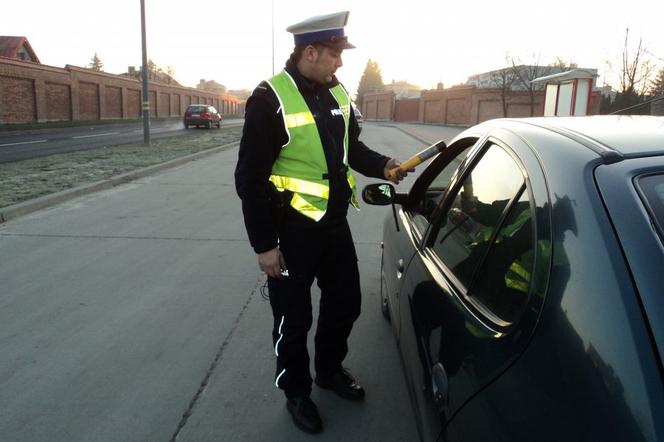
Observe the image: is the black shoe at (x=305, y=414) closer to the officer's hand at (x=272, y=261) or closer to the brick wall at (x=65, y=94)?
the officer's hand at (x=272, y=261)

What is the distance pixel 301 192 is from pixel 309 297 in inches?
20.9

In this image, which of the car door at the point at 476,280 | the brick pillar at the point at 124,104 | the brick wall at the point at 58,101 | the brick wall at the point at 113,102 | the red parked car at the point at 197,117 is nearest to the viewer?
the car door at the point at 476,280

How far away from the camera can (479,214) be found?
6.91 feet

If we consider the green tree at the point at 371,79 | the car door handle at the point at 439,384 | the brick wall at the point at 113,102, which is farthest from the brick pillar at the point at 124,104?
the green tree at the point at 371,79

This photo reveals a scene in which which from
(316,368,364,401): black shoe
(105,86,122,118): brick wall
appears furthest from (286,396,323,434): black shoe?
(105,86,122,118): brick wall

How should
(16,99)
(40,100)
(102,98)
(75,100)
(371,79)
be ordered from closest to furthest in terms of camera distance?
(16,99), (40,100), (75,100), (102,98), (371,79)

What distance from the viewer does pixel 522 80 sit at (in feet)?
112

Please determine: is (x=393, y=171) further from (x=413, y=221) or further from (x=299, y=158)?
(x=299, y=158)

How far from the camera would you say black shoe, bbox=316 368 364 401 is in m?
2.93

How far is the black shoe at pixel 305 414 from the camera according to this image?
2.65m

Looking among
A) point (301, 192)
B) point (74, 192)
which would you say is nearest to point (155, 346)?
point (301, 192)

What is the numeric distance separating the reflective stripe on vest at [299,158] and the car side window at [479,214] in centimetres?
59

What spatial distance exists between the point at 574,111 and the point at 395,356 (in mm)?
12029

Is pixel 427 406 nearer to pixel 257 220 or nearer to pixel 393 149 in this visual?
pixel 257 220
